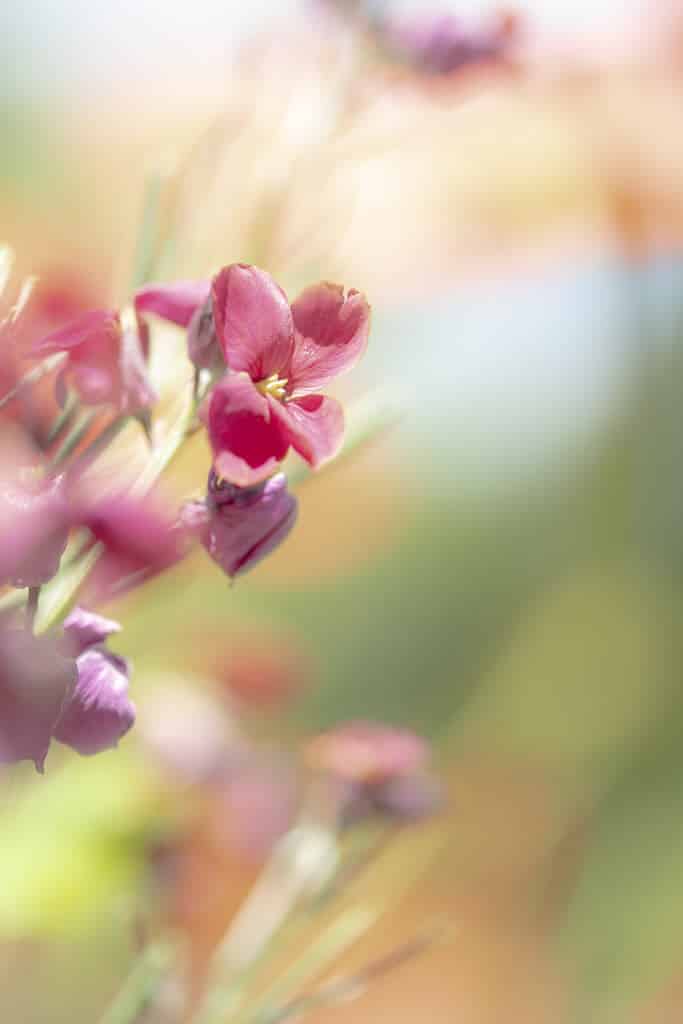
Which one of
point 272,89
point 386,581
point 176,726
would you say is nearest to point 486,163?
point 386,581

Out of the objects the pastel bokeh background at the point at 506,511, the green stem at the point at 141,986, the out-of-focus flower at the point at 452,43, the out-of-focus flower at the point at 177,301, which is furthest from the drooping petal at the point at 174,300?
the pastel bokeh background at the point at 506,511

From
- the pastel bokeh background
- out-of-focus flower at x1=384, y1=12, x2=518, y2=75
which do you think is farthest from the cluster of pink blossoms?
the pastel bokeh background

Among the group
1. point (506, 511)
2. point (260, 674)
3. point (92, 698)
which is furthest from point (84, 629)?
point (506, 511)

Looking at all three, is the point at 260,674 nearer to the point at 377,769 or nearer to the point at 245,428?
the point at 377,769

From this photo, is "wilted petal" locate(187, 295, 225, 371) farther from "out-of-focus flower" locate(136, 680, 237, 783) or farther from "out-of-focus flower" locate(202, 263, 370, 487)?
"out-of-focus flower" locate(136, 680, 237, 783)

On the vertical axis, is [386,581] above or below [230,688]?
below

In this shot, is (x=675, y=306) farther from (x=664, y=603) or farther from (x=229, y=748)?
(x=229, y=748)
